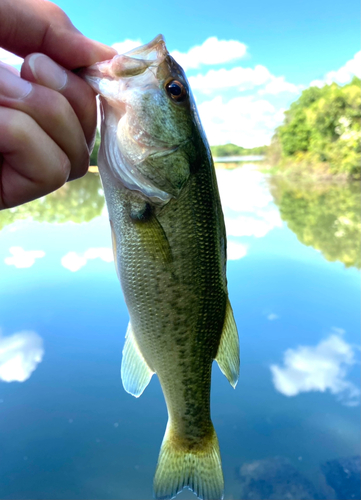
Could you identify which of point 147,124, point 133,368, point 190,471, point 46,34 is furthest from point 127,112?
point 190,471

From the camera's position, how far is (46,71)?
104 cm

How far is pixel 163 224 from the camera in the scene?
128 cm

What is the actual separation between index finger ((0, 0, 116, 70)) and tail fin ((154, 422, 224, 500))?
154cm

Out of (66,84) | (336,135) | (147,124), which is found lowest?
(147,124)

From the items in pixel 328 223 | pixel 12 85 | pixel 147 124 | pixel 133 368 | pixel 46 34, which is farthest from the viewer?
pixel 328 223

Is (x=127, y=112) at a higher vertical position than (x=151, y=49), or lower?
lower

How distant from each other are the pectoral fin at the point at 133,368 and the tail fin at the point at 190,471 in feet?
1.02

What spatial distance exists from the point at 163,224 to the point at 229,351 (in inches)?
24.9

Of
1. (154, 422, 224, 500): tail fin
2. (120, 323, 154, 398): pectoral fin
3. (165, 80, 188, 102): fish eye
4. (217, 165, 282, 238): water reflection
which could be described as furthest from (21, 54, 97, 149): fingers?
(217, 165, 282, 238): water reflection

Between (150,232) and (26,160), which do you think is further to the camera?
(150,232)

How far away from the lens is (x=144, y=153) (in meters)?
1.26

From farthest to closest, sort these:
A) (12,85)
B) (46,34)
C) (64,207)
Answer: (64,207) → (46,34) → (12,85)

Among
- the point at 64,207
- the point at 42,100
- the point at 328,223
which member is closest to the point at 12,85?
the point at 42,100

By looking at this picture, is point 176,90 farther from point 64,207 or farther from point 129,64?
point 64,207
